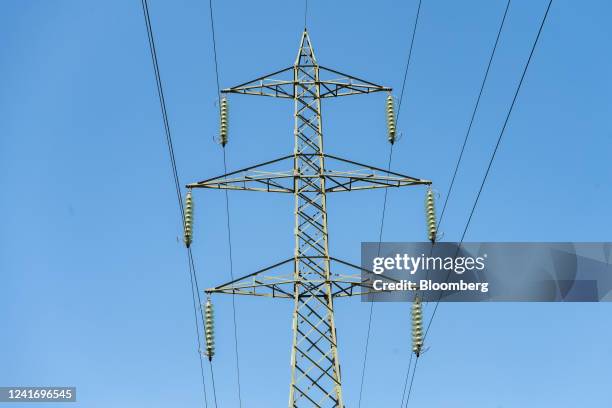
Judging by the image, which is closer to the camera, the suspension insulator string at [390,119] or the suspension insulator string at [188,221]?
the suspension insulator string at [188,221]

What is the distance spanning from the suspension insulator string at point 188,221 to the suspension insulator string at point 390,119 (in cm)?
682

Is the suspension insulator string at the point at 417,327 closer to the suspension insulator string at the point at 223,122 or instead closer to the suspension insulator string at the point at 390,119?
the suspension insulator string at the point at 390,119

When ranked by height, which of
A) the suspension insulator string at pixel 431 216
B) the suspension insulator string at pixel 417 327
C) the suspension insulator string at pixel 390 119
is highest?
the suspension insulator string at pixel 390 119

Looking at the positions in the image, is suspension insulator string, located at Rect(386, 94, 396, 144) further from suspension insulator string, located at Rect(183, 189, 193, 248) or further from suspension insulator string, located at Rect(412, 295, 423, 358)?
suspension insulator string, located at Rect(183, 189, 193, 248)

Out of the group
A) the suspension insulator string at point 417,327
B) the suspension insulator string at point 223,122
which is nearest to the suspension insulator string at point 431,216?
the suspension insulator string at point 417,327

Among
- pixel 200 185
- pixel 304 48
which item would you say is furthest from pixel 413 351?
pixel 304 48

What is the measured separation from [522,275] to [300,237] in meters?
17.9

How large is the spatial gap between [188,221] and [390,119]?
25.0 ft

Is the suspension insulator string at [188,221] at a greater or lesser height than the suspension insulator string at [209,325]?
greater

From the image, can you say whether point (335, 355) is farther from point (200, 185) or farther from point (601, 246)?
point (601, 246)

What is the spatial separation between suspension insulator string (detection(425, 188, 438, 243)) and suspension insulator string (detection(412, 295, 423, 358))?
227 centimetres

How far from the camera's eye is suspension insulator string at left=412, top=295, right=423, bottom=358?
33250 mm

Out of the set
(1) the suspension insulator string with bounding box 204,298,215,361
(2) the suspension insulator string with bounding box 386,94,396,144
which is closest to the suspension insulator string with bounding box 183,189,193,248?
(1) the suspension insulator string with bounding box 204,298,215,361

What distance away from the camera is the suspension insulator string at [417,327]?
1309 inches
